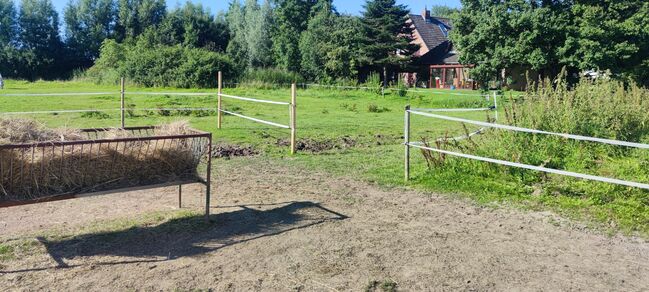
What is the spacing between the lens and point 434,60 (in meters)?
48.2

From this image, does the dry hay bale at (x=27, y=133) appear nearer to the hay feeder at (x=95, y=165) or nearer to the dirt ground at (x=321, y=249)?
the hay feeder at (x=95, y=165)

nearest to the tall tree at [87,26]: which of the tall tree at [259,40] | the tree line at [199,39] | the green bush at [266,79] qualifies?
the tree line at [199,39]

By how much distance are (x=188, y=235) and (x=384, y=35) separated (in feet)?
136

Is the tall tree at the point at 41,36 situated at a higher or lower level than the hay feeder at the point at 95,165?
higher

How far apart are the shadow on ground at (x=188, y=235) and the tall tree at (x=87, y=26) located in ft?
235

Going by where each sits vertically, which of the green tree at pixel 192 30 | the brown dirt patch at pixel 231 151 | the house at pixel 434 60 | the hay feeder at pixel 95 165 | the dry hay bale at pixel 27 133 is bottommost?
the brown dirt patch at pixel 231 151

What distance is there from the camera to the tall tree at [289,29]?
57.1 m

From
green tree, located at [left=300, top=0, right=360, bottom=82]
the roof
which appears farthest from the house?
green tree, located at [left=300, top=0, right=360, bottom=82]

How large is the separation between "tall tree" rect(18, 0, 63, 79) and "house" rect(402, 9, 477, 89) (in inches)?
1754

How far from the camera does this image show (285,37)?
59938 millimetres

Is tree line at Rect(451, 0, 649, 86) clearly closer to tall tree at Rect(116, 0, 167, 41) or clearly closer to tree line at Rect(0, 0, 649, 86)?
tree line at Rect(0, 0, 649, 86)

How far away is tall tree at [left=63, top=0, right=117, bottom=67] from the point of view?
71.5 m

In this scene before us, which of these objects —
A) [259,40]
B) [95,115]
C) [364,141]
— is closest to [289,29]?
[259,40]

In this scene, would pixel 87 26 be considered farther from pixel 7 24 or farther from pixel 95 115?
pixel 95 115
